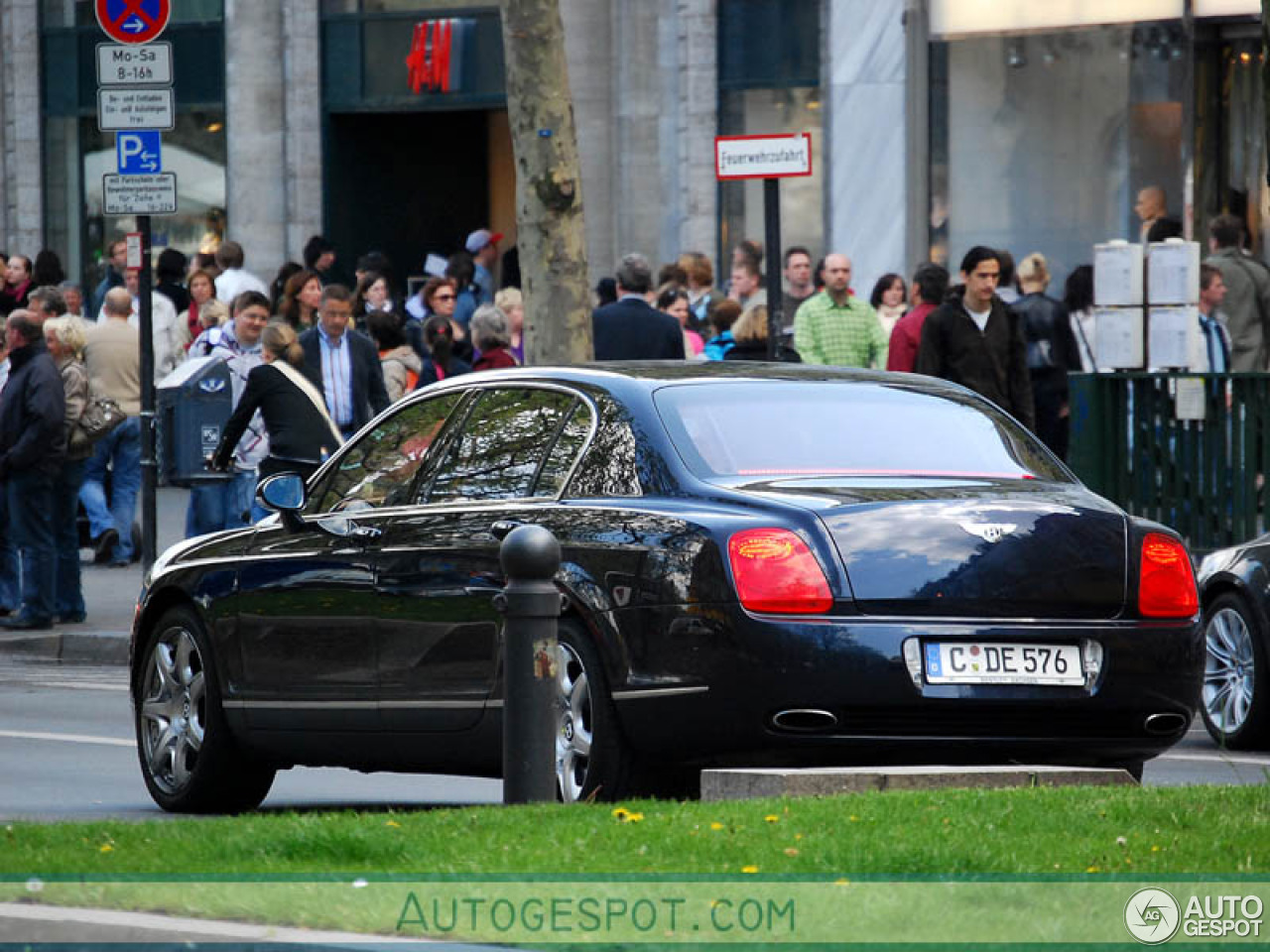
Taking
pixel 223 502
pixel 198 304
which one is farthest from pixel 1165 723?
pixel 198 304

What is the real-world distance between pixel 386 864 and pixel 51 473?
11.0 meters

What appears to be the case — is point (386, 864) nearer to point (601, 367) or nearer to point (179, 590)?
point (601, 367)

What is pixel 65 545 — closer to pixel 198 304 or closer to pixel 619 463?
pixel 198 304

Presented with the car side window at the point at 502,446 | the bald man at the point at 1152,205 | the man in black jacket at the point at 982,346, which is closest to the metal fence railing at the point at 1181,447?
the man in black jacket at the point at 982,346

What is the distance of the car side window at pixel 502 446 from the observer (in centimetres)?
928

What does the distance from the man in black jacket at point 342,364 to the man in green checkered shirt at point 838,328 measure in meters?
2.95

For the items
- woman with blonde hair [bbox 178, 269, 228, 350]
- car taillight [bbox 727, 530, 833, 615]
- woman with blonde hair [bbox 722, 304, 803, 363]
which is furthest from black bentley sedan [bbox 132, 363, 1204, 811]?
woman with blonde hair [bbox 178, 269, 228, 350]

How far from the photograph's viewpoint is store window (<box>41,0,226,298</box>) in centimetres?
3416

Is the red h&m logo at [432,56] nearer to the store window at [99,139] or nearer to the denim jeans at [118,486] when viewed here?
the store window at [99,139]

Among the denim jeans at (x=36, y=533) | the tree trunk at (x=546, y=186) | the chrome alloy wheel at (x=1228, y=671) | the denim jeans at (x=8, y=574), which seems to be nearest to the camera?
the chrome alloy wheel at (x=1228, y=671)

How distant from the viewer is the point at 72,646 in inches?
665

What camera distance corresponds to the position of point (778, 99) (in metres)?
29.8

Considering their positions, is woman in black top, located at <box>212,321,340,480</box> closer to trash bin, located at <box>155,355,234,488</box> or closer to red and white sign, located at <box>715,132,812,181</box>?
trash bin, located at <box>155,355,234,488</box>

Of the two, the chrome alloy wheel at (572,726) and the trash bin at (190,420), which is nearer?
the chrome alloy wheel at (572,726)
